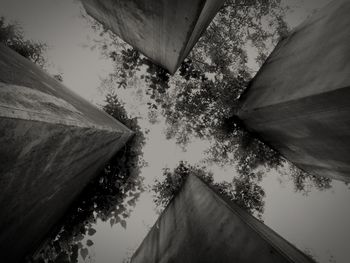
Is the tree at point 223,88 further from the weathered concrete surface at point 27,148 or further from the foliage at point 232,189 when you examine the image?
the weathered concrete surface at point 27,148

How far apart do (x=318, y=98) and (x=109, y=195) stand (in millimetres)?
5636

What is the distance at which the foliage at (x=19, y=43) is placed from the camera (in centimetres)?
921

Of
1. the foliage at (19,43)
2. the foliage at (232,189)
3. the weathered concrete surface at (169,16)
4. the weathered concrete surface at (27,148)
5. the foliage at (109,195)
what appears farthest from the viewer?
the foliage at (232,189)

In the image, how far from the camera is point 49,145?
2162 millimetres

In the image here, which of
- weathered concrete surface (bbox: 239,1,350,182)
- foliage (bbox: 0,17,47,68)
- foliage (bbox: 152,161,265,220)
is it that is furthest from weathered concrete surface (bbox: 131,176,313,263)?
foliage (bbox: 0,17,47,68)

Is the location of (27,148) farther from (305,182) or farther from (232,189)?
(305,182)

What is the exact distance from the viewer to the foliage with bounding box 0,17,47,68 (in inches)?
363

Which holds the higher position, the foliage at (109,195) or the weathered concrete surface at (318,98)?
the weathered concrete surface at (318,98)

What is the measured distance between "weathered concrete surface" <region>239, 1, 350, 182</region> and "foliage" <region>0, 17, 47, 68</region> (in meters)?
9.51

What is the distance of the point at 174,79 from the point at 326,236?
94212mm

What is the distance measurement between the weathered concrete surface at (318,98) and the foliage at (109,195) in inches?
169

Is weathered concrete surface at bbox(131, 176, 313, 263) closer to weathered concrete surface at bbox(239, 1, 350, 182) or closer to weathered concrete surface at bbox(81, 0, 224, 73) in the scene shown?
weathered concrete surface at bbox(239, 1, 350, 182)

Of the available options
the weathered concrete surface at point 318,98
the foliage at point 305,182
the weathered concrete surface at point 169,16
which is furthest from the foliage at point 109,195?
the foliage at point 305,182

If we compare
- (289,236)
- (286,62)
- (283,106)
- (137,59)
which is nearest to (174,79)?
(137,59)
